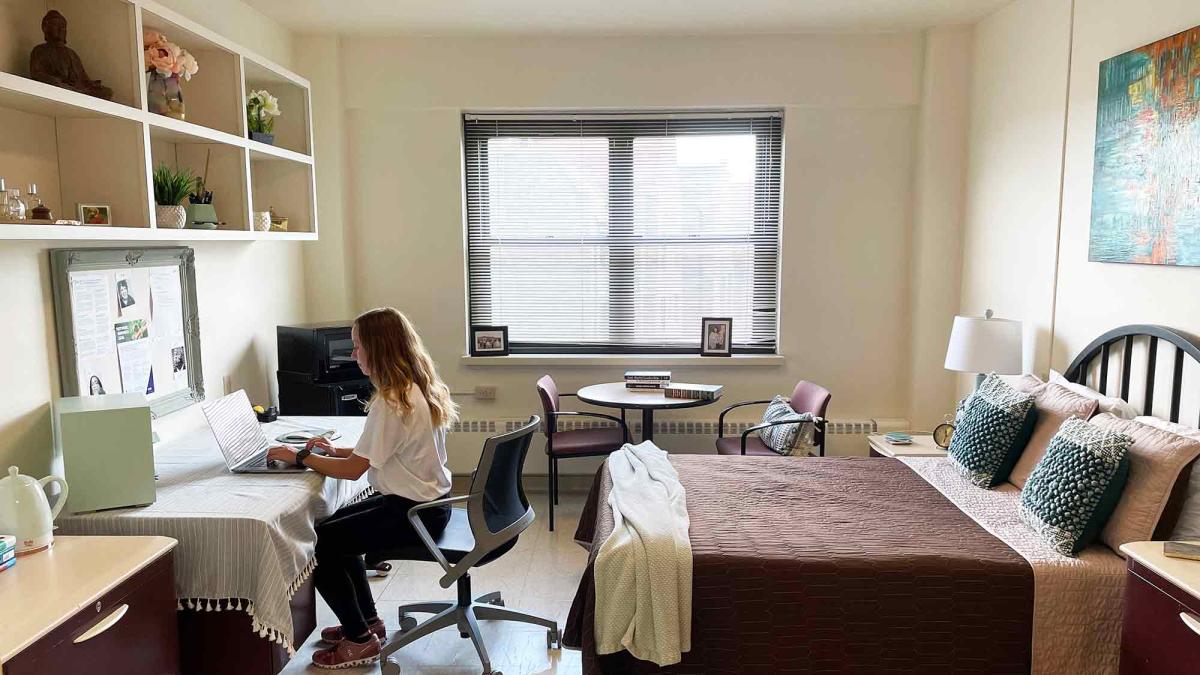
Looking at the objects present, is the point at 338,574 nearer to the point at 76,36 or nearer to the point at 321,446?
the point at 321,446

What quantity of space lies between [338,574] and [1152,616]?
2.47 metres

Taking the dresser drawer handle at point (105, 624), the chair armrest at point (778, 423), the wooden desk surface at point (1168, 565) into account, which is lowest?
the dresser drawer handle at point (105, 624)

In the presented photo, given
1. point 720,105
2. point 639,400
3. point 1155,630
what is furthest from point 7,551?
point 720,105

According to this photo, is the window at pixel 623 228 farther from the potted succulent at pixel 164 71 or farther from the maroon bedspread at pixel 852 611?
the maroon bedspread at pixel 852 611

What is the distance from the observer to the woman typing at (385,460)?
2.75 meters

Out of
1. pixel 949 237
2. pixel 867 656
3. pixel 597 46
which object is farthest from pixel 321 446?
pixel 949 237

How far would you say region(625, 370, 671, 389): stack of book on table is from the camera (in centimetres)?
452

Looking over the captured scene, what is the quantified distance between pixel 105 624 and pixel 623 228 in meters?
3.59

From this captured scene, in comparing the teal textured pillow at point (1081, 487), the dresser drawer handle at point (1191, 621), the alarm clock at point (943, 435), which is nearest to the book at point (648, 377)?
the alarm clock at point (943, 435)

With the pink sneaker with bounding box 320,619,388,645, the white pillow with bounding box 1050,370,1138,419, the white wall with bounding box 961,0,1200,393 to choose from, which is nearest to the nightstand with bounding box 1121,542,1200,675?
the white pillow with bounding box 1050,370,1138,419

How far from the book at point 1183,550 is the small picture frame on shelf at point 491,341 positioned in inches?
139

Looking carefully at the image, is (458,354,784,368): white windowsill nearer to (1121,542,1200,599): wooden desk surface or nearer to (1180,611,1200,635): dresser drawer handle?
(1121,542,1200,599): wooden desk surface

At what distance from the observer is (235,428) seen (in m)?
2.91

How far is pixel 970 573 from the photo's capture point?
2.43 m
